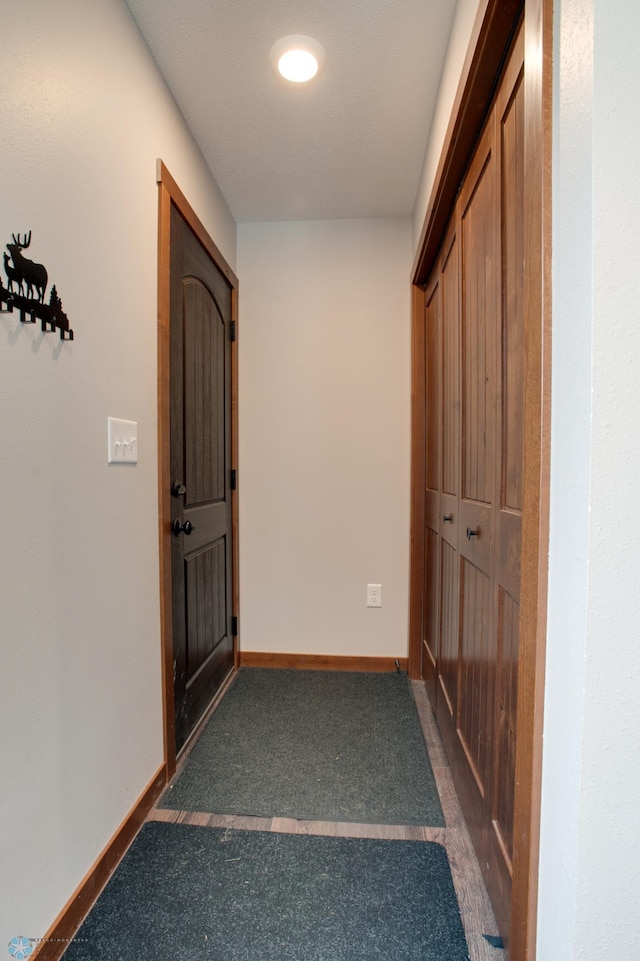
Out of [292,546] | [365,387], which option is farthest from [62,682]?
[365,387]

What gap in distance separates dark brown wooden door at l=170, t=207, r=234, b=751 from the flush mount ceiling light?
0.57 meters

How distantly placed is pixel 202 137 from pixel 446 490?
1.68m

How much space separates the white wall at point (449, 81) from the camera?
1156 millimetres

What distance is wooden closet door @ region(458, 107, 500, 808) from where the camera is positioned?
114 centimetres

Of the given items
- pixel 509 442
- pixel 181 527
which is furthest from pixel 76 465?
pixel 509 442

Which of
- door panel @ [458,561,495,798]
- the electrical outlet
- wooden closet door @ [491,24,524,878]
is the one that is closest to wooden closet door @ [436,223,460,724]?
door panel @ [458,561,495,798]

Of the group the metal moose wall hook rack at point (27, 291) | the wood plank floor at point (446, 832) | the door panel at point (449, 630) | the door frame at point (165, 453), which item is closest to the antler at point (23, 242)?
the metal moose wall hook rack at point (27, 291)

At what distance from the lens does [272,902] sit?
1119mm

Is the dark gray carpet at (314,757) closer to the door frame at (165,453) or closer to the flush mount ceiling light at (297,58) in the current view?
the door frame at (165,453)

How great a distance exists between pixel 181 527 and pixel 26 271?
979mm

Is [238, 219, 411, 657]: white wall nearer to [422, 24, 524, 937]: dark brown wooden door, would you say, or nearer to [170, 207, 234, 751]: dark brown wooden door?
[170, 207, 234, 751]: dark brown wooden door

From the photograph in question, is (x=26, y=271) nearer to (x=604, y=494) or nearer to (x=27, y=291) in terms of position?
(x=27, y=291)

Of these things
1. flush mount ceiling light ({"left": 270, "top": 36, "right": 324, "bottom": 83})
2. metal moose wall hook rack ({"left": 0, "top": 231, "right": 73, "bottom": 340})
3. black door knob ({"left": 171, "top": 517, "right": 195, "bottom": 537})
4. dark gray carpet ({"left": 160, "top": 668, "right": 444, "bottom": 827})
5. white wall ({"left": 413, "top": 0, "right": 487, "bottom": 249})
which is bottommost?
dark gray carpet ({"left": 160, "top": 668, "right": 444, "bottom": 827})

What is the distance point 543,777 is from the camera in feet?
2.24
